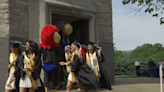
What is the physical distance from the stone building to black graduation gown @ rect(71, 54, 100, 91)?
3454 mm

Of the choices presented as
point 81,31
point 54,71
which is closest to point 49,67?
point 54,71

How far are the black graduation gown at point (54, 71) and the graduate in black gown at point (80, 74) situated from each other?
334 mm

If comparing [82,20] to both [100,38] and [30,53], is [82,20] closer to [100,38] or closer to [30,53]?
[100,38]

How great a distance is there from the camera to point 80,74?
20.3 feet

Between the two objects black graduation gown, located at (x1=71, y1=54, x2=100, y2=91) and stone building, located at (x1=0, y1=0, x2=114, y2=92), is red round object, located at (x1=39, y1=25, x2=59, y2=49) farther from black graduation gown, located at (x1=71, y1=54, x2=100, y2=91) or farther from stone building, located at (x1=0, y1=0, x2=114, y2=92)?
stone building, located at (x1=0, y1=0, x2=114, y2=92)

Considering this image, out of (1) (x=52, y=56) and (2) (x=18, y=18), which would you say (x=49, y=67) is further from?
(2) (x=18, y=18)

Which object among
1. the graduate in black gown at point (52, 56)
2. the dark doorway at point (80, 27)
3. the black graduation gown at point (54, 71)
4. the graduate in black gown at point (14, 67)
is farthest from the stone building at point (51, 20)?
the graduate in black gown at point (14, 67)

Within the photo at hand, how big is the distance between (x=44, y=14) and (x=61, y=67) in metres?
3.40

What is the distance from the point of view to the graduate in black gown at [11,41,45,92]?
5.03 m

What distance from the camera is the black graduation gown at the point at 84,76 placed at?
609cm

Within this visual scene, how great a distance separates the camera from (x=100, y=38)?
11.1m

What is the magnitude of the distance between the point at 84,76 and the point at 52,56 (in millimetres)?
1126

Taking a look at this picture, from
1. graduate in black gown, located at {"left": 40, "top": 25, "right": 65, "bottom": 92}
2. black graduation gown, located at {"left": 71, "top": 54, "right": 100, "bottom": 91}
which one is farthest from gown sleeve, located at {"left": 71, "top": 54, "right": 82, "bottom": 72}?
graduate in black gown, located at {"left": 40, "top": 25, "right": 65, "bottom": 92}

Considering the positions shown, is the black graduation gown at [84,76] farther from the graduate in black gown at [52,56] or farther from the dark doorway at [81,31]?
the dark doorway at [81,31]
